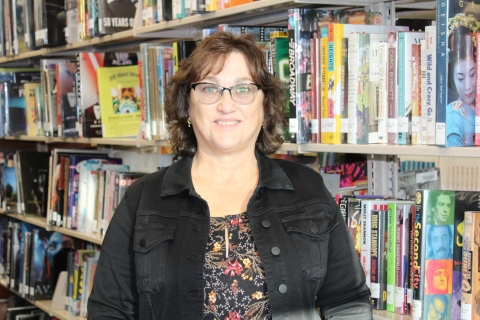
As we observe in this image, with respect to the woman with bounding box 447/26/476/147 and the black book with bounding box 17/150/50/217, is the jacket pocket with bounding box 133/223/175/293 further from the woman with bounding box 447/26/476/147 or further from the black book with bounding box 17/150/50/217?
the black book with bounding box 17/150/50/217

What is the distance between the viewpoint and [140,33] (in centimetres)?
277

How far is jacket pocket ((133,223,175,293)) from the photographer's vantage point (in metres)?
1.66

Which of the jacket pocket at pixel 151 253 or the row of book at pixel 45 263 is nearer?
the jacket pocket at pixel 151 253

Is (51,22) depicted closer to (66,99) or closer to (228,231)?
(66,99)

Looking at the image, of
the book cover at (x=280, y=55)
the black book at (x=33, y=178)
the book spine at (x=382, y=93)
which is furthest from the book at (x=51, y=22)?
the book spine at (x=382, y=93)

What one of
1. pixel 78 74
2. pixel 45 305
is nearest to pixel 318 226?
pixel 78 74

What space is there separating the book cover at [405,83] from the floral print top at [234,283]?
0.47 meters

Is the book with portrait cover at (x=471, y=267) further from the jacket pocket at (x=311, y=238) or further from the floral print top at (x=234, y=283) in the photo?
the floral print top at (x=234, y=283)

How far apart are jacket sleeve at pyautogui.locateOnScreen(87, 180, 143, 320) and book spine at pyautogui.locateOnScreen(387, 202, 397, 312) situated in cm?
66

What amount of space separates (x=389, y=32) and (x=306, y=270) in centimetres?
62

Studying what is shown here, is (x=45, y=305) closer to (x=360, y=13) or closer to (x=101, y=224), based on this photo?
(x=101, y=224)

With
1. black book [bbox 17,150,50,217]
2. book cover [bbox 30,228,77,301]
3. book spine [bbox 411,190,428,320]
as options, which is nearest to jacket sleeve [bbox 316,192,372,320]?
book spine [bbox 411,190,428,320]

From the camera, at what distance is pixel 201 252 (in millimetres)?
1639

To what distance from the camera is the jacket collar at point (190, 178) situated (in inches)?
68.6
